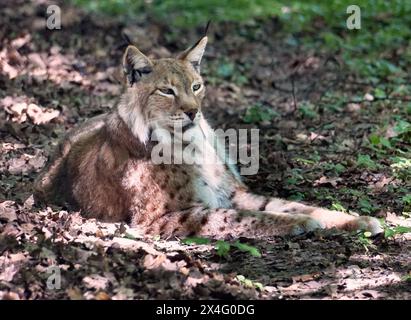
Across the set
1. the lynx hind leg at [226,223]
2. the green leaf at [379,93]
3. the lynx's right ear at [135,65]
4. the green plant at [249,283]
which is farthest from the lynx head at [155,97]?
the green leaf at [379,93]

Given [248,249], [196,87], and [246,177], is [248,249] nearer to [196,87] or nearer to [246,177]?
[196,87]

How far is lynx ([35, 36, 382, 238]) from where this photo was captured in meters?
6.05

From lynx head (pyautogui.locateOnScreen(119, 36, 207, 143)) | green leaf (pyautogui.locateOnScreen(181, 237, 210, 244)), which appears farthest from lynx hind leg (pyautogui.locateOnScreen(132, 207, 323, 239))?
lynx head (pyautogui.locateOnScreen(119, 36, 207, 143))

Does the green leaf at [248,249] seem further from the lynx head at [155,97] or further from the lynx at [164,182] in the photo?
the lynx head at [155,97]

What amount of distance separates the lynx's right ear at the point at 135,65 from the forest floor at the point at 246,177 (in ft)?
3.79

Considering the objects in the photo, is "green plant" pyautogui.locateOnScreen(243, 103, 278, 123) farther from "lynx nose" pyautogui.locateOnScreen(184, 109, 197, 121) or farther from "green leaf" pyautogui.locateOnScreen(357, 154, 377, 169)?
"lynx nose" pyautogui.locateOnScreen(184, 109, 197, 121)

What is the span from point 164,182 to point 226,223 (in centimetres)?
57

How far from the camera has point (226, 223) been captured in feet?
19.9

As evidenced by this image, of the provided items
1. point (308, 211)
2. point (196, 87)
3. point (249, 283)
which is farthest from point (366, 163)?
point (249, 283)

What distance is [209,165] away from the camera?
6.62 meters

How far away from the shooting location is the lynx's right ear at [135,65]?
6.29 meters

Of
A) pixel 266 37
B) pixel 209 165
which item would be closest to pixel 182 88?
pixel 209 165

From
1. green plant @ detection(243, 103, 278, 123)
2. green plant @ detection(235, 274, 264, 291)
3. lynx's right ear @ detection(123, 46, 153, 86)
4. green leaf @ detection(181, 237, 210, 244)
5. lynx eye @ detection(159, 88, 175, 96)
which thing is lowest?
green plant @ detection(235, 274, 264, 291)
